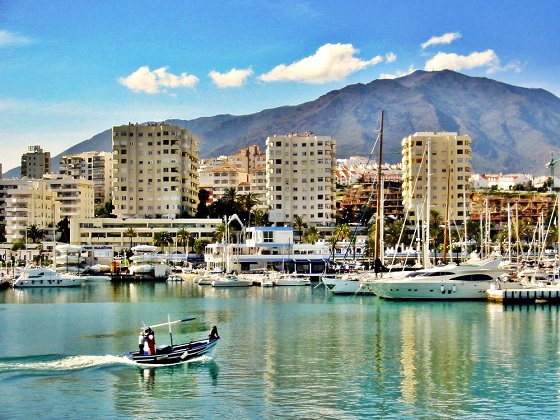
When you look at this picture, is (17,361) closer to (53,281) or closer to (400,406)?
(400,406)

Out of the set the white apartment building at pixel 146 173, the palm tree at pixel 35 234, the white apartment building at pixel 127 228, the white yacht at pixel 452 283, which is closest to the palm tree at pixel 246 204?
the white apartment building at pixel 127 228

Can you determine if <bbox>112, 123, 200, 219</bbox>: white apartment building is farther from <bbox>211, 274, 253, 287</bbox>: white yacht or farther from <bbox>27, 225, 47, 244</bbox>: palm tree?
<bbox>211, 274, 253, 287</bbox>: white yacht

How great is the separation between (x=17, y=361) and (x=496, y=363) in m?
24.1

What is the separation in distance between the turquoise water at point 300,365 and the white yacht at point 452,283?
12.5 feet

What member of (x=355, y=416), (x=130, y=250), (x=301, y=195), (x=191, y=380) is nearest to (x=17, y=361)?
(x=191, y=380)

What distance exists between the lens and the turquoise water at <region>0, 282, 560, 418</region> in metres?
33.5

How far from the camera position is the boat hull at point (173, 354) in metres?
41.2

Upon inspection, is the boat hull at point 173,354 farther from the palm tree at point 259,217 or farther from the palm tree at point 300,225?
the palm tree at point 259,217

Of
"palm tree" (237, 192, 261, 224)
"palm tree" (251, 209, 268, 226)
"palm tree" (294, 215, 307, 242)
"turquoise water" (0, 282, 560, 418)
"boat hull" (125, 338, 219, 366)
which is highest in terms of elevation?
"palm tree" (237, 192, 261, 224)

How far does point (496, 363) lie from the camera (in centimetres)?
4294

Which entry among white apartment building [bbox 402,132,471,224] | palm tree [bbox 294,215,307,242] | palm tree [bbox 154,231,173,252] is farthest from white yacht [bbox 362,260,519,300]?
white apartment building [bbox 402,132,471,224]

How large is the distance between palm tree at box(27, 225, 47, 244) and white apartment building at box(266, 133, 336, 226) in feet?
145

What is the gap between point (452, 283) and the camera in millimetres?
A: 76188

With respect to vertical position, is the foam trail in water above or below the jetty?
below
